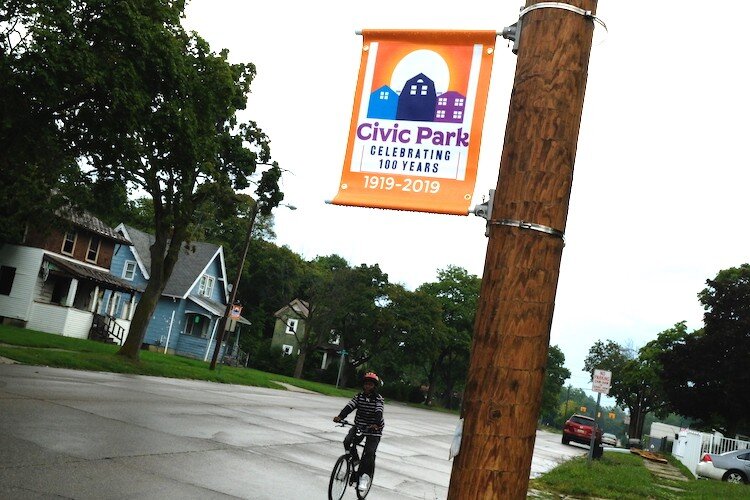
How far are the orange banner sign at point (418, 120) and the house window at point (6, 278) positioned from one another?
39.2 m

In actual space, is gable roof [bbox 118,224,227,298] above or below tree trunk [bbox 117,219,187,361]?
above

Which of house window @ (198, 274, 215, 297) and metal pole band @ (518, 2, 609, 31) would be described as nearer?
metal pole band @ (518, 2, 609, 31)

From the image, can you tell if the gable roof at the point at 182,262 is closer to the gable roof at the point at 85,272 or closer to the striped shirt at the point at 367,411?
the gable roof at the point at 85,272

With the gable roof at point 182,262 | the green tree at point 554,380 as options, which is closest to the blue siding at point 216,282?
the gable roof at point 182,262

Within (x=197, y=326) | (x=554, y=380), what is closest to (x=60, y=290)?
(x=197, y=326)

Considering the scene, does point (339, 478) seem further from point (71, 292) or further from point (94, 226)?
point (94, 226)

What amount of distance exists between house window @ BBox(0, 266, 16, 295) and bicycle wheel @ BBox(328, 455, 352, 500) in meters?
34.1

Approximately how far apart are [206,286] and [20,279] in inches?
781

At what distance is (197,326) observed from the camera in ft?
185

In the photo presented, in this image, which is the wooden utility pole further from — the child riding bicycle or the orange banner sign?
the child riding bicycle

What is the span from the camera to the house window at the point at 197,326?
5566cm

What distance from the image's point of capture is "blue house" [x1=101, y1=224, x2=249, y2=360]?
53.2 m

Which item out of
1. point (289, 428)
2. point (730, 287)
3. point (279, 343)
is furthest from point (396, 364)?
point (289, 428)

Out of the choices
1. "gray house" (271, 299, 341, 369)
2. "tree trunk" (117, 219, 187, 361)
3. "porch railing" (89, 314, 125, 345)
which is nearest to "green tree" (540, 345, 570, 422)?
"gray house" (271, 299, 341, 369)
